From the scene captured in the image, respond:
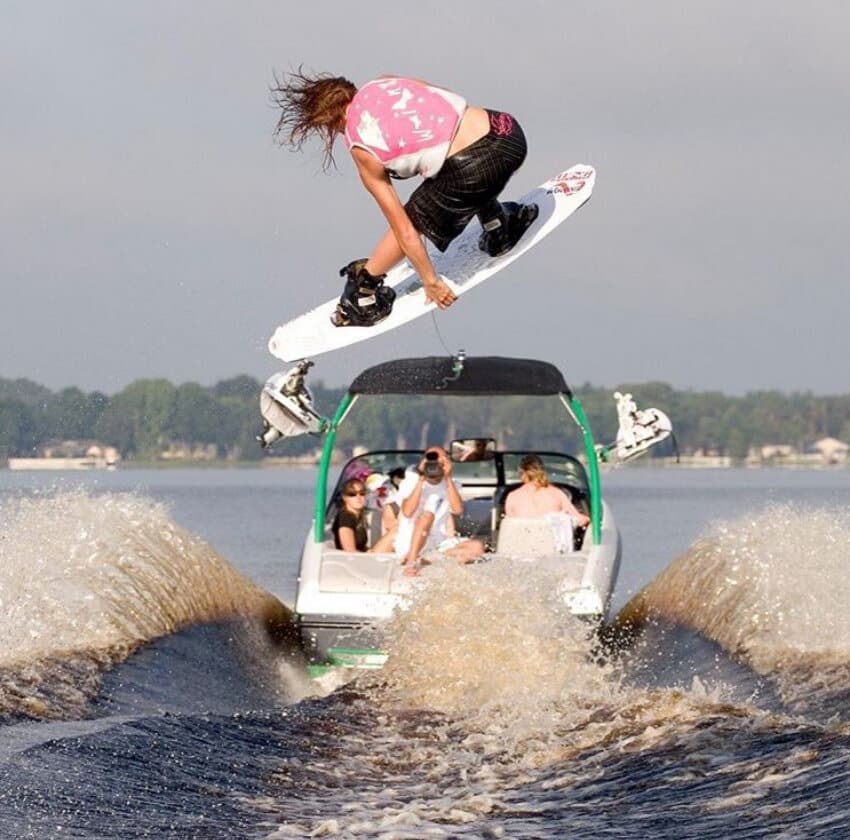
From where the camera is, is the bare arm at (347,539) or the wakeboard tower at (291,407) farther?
the bare arm at (347,539)

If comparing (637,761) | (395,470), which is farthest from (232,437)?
(637,761)

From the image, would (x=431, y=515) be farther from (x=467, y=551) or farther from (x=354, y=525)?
(x=354, y=525)

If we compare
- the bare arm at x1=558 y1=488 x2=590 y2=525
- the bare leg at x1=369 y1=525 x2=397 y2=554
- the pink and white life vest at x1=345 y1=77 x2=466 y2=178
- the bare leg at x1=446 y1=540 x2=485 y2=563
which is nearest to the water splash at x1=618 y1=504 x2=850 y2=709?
the bare arm at x1=558 y1=488 x2=590 y2=525

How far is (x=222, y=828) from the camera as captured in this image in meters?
4.88

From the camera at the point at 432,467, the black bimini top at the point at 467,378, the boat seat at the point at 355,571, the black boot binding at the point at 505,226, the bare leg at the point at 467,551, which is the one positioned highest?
the black boot binding at the point at 505,226

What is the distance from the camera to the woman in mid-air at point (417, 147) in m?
8.04

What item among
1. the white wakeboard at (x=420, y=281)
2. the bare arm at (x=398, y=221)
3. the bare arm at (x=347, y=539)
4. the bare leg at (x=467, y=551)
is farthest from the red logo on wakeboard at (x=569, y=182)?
the bare arm at (x=347, y=539)

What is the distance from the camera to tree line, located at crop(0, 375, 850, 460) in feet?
44.6

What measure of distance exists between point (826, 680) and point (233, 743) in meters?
4.24

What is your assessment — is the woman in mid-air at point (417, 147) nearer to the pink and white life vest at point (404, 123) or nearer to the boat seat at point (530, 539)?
the pink and white life vest at point (404, 123)

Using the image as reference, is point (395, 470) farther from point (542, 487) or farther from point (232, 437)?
point (232, 437)

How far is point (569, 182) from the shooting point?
1055 cm

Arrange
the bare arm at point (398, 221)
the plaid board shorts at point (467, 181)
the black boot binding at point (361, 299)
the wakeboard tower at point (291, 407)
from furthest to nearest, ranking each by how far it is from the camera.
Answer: the wakeboard tower at point (291, 407)
the black boot binding at point (361, 299)
the plaid board shorts at point (467, 181)
the bare arm at point (398, 221)

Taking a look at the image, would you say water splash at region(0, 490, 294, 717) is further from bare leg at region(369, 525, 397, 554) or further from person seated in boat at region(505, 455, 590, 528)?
person seated in boat at region(505, 455, 590, 528)
